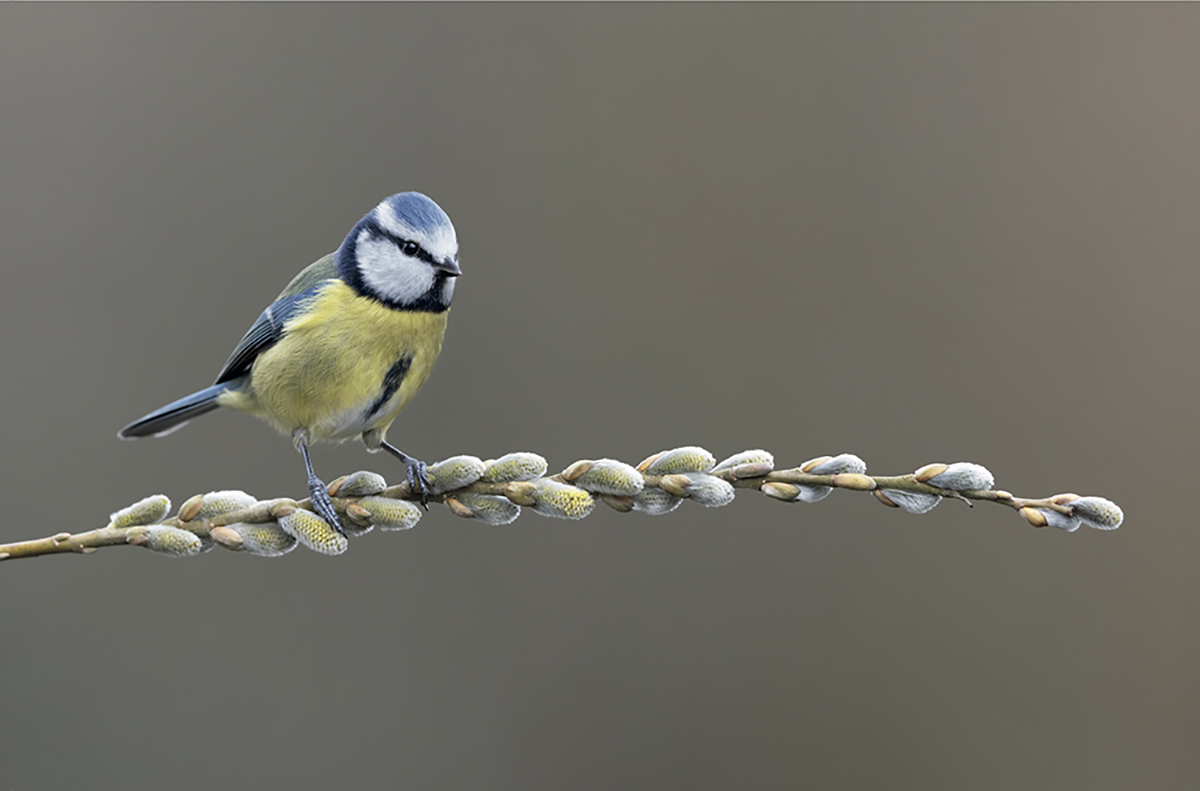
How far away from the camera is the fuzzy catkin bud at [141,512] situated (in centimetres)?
54

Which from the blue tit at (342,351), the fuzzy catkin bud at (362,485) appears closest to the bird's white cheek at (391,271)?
the blue tit at (342,351)

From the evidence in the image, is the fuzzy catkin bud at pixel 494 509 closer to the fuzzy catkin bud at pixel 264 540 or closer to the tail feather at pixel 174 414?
the fuzzy catkin bud at pixel 264 540

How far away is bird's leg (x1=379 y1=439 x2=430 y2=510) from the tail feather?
187 mm

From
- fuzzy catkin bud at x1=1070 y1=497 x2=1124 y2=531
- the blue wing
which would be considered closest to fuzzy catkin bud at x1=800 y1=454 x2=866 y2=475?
fuzzy catkin bud at x1=1070 y1=497 x2=1124 y2=531

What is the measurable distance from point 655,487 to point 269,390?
22.1 inches

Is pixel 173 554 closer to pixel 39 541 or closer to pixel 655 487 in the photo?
pixel 39 541

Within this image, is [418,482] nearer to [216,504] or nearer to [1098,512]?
[216,504]

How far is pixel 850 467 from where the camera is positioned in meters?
0.49

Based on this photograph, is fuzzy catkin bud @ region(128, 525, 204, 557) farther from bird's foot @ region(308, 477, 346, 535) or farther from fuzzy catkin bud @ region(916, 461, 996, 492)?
fuzzy catkin bud @ region(916, 461, 996, 492)

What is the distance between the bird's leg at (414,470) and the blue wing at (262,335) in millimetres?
166

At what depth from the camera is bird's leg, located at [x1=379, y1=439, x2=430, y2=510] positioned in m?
0.61

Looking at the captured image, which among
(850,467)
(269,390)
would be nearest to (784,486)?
(850,467)

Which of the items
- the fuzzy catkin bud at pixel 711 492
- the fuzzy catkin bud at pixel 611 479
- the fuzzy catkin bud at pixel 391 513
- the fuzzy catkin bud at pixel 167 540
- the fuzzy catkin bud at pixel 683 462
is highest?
the fuzzy catkin bud at pixel 683 462

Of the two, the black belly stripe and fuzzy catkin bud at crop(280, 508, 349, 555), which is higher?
the black belly stripe
